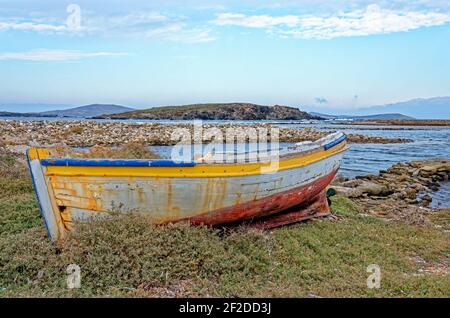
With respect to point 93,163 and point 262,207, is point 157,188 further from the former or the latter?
point 262,207

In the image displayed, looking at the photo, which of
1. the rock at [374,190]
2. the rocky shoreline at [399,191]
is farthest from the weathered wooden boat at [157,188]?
the rock at [374,190]

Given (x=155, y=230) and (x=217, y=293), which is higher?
(x=155, y=230)

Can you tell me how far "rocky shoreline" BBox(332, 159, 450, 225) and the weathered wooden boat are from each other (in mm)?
5395

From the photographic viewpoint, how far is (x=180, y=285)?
5.13 m

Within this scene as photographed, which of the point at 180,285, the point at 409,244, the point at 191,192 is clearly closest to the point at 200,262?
the point at 180,285

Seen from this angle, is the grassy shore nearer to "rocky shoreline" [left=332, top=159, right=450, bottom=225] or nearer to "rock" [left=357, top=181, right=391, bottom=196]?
"rocky shoreline" [left=332, top=159, right=450, bottom=225]

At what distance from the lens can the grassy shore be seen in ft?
16.4

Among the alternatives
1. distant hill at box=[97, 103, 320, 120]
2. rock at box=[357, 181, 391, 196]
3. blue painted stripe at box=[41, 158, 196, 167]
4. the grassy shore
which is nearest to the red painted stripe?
the grassy shore

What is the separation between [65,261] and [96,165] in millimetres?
1349

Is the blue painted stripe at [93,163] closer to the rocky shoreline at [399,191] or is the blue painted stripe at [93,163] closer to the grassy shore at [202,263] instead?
Result: the grassy shore at [202,263]

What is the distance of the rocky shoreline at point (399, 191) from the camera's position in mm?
11930

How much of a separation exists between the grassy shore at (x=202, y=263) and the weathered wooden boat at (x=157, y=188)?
0.84ft

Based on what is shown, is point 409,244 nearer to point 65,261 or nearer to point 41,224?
point 65,261

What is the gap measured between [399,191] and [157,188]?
12.4 metres
